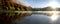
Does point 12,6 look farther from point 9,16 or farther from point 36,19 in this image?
point 36,19

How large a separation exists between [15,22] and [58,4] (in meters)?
0.56

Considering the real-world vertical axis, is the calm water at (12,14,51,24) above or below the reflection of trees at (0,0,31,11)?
below

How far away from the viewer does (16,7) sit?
1.23 meters

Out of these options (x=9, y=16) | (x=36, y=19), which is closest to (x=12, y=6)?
(x=9, y=16)

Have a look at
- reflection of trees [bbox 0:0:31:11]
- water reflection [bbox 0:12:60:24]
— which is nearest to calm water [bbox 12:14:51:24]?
water reflection [bbox 0:12:60:24]

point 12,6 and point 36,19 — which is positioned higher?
point 12,6

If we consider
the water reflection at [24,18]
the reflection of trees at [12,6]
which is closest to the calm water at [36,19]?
the water reflection at [24,18]

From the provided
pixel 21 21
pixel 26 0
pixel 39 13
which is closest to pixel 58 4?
pixel 39 13

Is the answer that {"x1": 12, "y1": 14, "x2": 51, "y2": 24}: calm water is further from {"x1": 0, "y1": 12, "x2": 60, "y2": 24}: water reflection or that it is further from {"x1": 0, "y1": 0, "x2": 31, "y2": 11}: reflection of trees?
{"x1": 0, "y1": 0, "x2": 31, "y2": 11}: reflection of trees

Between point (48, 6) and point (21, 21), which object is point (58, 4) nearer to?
point (48, 6)

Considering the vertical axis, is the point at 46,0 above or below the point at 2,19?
above

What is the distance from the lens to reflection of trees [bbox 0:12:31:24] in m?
1.21

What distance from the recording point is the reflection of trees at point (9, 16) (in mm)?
1214

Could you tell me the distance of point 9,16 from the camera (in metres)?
1.22
